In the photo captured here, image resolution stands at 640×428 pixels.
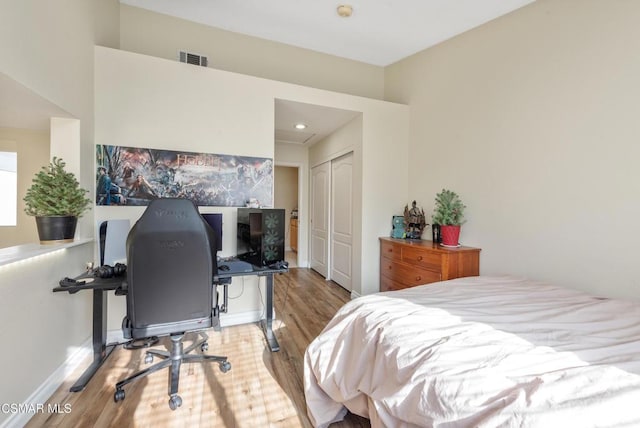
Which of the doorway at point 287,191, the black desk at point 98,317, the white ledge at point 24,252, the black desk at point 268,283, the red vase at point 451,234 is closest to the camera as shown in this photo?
the white ledge at point 24,252

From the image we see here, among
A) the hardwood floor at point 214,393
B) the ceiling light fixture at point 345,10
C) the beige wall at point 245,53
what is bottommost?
the hardwood floor at point 214,393

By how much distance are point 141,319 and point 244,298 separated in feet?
4.27

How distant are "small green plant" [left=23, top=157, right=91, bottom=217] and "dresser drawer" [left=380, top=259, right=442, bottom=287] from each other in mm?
3066

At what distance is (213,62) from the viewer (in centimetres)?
→ 319

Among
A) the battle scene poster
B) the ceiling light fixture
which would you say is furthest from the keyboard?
the ceiling light fixture

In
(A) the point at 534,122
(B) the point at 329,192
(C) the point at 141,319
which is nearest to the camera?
(C) the point at 141,319

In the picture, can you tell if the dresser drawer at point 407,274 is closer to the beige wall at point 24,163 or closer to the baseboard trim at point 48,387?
the baseboard trim at point 48,387

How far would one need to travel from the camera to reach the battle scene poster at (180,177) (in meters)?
2.36

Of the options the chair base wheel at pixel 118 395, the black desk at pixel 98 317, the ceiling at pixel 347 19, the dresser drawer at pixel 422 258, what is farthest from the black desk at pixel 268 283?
the ceiling at pixel 347 19

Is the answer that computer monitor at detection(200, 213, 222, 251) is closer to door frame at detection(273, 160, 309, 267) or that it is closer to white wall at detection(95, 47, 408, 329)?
white wall at detection(95, 47, 408, 329)

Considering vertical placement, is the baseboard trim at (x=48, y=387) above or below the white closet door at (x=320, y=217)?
below

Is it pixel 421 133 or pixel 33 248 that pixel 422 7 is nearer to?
pixel 421 133

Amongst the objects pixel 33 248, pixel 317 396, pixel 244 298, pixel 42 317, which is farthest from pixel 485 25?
pixel 42 317

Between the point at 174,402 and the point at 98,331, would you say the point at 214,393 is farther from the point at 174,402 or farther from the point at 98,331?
the point at 98,331
